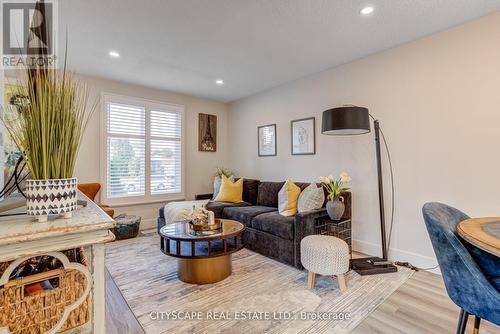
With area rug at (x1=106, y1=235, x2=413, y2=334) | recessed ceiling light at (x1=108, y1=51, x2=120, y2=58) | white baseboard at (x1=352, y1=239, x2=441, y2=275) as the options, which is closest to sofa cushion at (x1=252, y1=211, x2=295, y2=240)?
area rug at (x1=106, y1=235, x2=413, y2=334)

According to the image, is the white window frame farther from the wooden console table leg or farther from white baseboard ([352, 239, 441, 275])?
the wooden console table leg

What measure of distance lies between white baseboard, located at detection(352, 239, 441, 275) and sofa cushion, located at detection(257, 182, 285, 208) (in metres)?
1.30

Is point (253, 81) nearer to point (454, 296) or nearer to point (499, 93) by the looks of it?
point (499, 93)

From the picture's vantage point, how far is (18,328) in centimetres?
72

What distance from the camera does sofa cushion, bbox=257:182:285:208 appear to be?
152 inches

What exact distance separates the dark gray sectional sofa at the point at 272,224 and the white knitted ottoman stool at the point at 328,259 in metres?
0.37

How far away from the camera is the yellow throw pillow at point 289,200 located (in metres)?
3.16

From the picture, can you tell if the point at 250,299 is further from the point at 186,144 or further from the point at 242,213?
the point at 186,144

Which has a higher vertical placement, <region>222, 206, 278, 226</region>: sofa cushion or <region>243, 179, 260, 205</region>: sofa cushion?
<region>243, 179, 260, 205</region>: sofa cushion

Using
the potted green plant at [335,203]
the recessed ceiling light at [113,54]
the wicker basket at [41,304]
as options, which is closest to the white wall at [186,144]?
the recessed ceiling light at [113,54]

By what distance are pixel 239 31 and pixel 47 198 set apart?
8.05ft

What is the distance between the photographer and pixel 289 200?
10.5ft

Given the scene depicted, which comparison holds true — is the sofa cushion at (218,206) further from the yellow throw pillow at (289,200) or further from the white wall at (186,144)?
the white wall at (186,144)

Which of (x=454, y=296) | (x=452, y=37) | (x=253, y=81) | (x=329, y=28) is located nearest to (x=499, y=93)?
(x=452, y=37)
